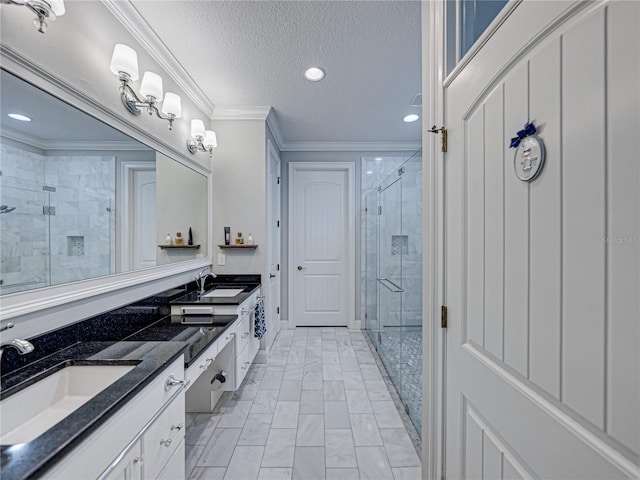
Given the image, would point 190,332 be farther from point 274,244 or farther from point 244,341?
point 274,244

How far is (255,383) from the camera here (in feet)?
8.21

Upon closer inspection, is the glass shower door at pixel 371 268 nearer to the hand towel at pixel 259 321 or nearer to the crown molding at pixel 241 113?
the hand towel at pixel 259 321

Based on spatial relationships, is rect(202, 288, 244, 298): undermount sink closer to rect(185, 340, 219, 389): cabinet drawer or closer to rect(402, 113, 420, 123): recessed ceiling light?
rect(185, 340, 219, 389): cabinet drawer

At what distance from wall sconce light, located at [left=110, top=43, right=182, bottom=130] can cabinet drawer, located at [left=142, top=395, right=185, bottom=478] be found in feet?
5.37

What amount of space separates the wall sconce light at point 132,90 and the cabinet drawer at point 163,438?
1.64 metres

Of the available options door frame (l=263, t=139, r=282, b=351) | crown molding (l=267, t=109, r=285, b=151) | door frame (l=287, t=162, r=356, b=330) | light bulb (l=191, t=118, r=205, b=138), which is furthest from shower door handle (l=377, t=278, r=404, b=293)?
light bulb (l=191, t=118, r=205, b=138)

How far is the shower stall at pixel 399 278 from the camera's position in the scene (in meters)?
2.03

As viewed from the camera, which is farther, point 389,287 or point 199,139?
point 389,287

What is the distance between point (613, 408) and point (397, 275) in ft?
6.93

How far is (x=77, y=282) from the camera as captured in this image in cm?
130

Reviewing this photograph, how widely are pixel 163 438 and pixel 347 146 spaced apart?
11.8 feet

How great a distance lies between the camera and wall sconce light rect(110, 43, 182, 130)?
4.73 ft

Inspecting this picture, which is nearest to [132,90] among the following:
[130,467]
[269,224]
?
[269,224]

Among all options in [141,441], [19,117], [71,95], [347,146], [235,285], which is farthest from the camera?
[347,146]
